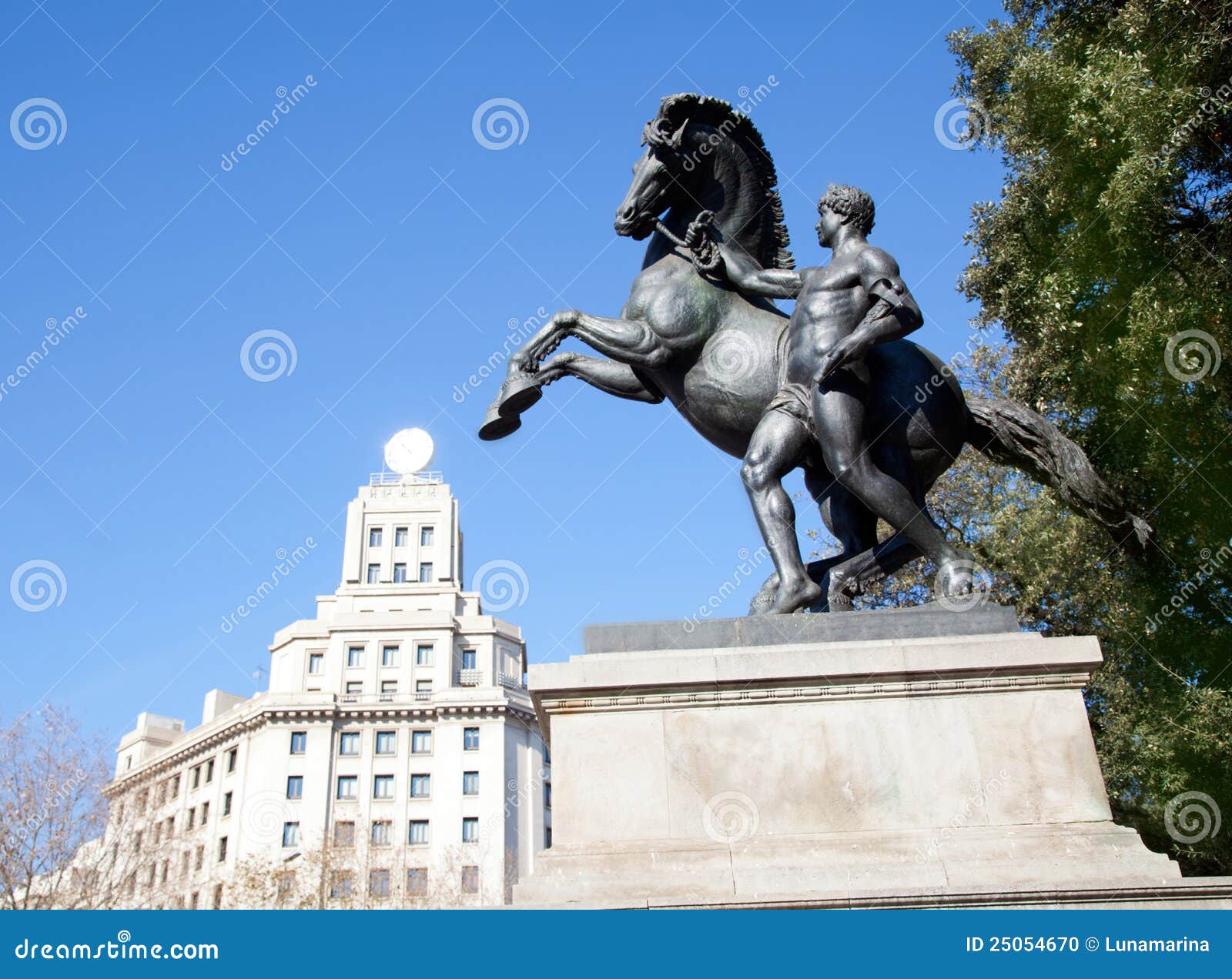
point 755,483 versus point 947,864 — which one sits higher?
point 755,483

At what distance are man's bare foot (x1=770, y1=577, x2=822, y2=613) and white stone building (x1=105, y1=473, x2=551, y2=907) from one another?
56.1 metres

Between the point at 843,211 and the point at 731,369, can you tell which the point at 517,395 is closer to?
the point at 731,369

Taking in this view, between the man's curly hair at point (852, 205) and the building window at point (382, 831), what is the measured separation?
2915 inches

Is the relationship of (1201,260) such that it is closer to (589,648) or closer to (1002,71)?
(1002,71)

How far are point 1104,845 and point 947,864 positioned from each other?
898mm

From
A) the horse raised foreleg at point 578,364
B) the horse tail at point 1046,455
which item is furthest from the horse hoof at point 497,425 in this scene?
the horse tail at point 1046,455

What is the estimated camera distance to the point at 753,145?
350 inches

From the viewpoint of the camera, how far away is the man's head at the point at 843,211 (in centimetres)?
797

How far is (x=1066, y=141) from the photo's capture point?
14.5 m

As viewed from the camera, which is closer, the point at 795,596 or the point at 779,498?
the point at 795,596

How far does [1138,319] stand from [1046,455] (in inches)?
234

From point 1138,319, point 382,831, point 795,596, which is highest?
point 382,831

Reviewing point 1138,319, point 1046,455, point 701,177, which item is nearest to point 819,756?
point 1046,455

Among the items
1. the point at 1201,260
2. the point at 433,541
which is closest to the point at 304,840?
the point at 433,541
